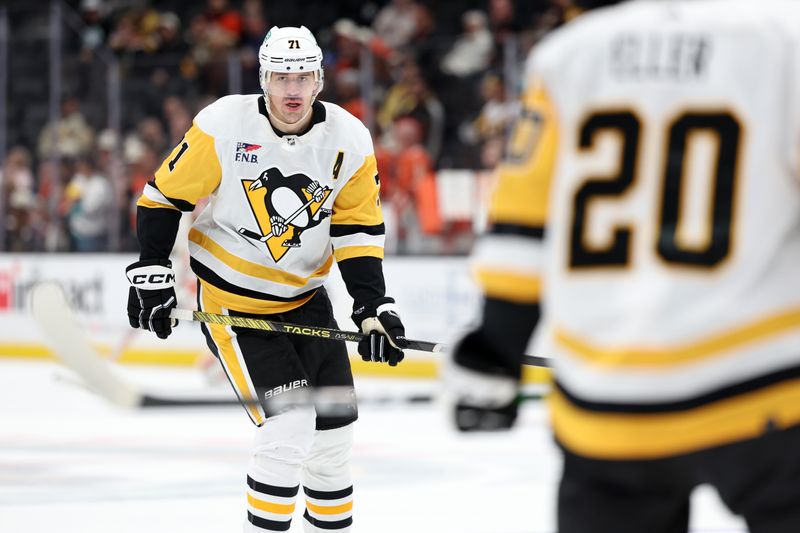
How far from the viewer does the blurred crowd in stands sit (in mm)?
7051

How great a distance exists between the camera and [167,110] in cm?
827

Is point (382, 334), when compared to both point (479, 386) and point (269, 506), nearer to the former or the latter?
point (269, 506)

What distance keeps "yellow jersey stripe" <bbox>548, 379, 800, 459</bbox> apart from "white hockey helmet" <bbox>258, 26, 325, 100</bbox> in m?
1.75

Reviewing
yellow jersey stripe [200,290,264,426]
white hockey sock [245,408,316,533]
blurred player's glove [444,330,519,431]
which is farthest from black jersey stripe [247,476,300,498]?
blurred player's glove [444,330,519,431]

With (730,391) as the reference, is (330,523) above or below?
below

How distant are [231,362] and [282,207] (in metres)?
0.36

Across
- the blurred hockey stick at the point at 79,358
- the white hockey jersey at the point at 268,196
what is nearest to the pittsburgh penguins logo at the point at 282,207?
the white hockey jersey at the point at 268,196

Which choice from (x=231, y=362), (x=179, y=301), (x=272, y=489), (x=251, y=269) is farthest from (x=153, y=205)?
(x=179, y=301)

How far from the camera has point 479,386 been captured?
142 cm

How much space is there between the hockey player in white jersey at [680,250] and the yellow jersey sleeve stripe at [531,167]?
0.05 feet

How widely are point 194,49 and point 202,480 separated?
16.9ft

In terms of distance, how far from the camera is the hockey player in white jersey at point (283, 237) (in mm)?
2869

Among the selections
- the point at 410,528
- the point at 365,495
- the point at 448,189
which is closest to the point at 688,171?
the point at 410,528

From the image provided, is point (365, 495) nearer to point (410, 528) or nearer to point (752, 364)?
point (410, 528)
